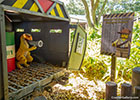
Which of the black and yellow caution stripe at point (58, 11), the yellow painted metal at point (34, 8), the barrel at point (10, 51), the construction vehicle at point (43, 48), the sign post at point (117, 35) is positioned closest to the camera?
the construction vehicle at point (43, 48)

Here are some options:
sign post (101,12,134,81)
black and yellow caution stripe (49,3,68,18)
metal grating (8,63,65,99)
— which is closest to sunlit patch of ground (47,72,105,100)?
metal grating (8,63,65,99)

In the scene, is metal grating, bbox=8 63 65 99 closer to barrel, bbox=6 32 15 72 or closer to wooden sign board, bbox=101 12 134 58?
barrel, bbox=6 32 15 72

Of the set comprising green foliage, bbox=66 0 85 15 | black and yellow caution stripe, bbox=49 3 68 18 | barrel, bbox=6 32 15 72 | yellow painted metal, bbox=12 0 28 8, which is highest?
green foliage, bbox=66 0 85 15

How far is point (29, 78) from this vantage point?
2975 mm

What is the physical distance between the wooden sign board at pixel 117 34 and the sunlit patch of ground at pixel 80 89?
0.82m

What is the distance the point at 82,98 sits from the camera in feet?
8.59

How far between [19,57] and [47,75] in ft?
3.55

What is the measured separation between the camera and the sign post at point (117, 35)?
260 centimetres

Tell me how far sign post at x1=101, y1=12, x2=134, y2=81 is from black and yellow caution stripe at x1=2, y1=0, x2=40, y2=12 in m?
1.44

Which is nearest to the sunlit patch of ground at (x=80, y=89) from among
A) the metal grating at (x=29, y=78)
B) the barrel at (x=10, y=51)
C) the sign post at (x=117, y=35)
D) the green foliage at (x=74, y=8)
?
the metal grating at (x=29, y=78)

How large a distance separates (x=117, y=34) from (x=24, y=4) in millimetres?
1835

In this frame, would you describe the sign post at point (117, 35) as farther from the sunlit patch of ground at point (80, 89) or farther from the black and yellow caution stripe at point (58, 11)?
the black and yellow caution stripe at point (58, 11)

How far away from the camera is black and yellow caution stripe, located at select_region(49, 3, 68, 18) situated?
2.96 meters

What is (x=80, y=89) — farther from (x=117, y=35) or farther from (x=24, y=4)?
(x=24, y=4)
